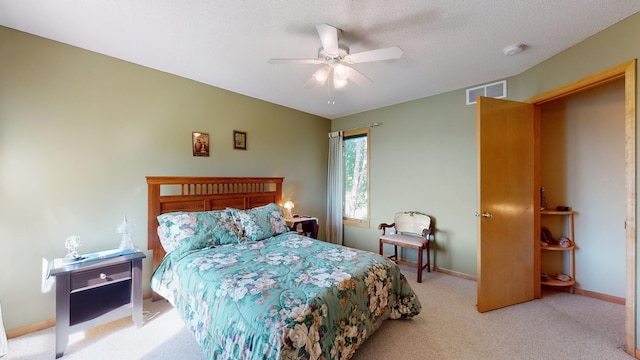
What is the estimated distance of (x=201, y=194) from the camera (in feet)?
10.3

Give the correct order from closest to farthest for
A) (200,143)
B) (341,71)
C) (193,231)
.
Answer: (341,71) < (193,231) < (200,143)

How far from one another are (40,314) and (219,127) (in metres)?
2.53

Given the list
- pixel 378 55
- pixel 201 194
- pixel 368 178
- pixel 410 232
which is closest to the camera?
pixel 378 55

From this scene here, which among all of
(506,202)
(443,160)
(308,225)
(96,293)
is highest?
(443,160)

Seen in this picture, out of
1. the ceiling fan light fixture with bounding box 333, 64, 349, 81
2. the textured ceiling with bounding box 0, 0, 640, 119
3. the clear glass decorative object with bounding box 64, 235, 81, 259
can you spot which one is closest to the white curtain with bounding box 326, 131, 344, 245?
the textured ceiling with bounding box 0, 0, 640, 119

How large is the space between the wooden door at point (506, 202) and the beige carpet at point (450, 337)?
25cm

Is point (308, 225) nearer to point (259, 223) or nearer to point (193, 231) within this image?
point (259, 223)

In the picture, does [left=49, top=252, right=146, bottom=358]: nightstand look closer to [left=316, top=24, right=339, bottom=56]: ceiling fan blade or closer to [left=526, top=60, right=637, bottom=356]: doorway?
[left=316, top=24, right=339, bottom=56]: ceiling fan blade

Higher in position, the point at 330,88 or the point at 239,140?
the point at 330,88

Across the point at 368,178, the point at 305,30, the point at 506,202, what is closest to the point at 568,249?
the point at 506,202

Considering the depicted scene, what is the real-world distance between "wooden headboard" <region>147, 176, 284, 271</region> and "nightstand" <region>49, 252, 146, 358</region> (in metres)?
0.45

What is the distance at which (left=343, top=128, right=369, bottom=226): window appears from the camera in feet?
15.1

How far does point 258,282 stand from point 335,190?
319 cm

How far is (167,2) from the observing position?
1.80 m
